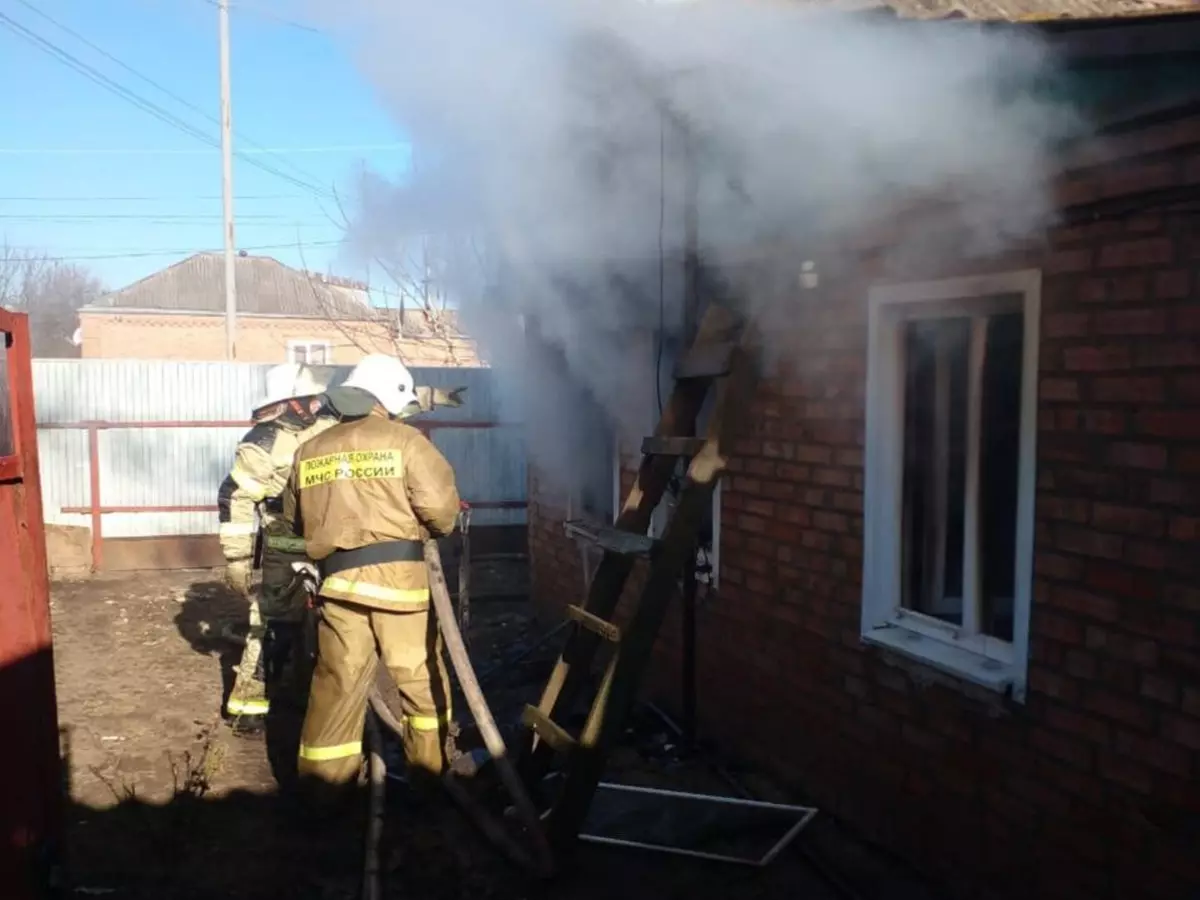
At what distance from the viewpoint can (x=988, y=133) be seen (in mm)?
3248

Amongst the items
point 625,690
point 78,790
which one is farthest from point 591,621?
point 78,790

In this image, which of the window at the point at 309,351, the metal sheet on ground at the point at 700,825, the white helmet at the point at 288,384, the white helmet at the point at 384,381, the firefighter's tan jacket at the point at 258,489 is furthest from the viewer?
the window at the point at 309,351

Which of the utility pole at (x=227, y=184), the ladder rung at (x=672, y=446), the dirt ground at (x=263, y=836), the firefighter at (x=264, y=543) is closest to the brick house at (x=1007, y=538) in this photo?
the dirt ground at (x=263, y=836)

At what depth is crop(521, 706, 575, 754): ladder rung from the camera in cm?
376

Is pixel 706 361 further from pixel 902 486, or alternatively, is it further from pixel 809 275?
pixel 902 486

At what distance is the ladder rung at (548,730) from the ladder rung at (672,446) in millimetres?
1173

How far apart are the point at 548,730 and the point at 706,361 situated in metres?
1.62

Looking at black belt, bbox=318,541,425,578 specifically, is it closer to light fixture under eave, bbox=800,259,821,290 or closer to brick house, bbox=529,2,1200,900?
brick house, bbox=529,2,1200,900

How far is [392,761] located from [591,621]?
167cm

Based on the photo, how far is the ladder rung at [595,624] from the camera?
3746mm

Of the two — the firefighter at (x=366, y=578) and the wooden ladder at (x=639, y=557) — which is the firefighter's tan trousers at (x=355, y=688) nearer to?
the firefighter at (x=366, y=578)

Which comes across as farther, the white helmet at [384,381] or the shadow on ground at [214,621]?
the shadow on ground at [214,621]

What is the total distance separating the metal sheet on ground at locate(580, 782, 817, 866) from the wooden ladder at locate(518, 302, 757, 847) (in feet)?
1.02

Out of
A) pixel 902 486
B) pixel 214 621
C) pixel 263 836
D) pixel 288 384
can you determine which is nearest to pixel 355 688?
pixel 263 836
